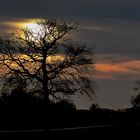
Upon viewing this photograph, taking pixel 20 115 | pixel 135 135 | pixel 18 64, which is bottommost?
pixel 135 135

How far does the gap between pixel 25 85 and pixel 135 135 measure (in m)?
20.6

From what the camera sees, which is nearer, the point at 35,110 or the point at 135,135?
the point at 135,135

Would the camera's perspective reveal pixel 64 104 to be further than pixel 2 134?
Yes

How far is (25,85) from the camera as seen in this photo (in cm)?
6259

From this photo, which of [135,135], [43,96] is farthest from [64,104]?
[135,135]

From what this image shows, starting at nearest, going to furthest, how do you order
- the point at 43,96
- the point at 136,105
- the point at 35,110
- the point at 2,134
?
the point at 2,134, the point at 43,96, the point at 35,110, the point at 136,105

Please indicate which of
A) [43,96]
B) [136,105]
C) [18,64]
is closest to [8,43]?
[18,64]

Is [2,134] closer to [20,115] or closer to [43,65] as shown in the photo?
[43,65]

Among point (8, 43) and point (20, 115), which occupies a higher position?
point (8, 43)

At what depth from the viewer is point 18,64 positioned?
6594 centimetres

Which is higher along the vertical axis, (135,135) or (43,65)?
(43,65)

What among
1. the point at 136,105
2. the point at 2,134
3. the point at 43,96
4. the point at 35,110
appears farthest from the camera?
the point at 136,105

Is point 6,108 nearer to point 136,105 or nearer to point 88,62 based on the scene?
point 88,62

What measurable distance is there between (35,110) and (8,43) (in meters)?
7.54
